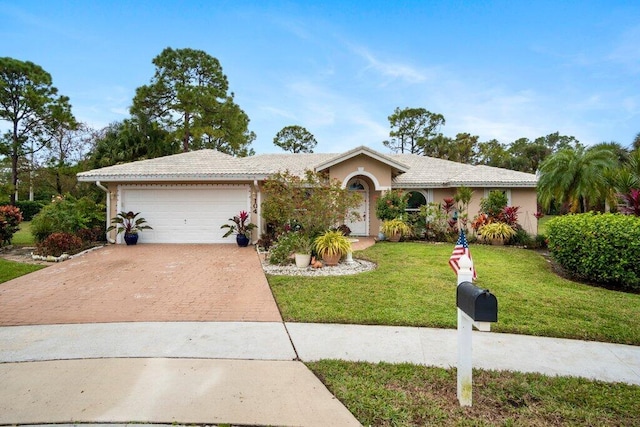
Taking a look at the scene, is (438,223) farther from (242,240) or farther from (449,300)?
(449,300)

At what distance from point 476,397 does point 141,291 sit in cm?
663

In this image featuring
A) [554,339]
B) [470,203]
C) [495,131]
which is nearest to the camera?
[554,339]

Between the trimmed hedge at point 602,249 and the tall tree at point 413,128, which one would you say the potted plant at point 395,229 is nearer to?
the trimmed hedge at point 602,249

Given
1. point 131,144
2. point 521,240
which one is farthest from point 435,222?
point 131,144

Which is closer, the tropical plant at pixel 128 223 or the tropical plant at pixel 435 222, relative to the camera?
the tropical plant at pixel 128 223

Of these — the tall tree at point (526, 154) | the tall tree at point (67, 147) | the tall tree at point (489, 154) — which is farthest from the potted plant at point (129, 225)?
the tall tree at point (489, 154)

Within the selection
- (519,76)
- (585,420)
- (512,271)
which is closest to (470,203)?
(519,76)

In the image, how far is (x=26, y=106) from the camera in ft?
85.8

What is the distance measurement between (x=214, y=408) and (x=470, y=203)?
15.2 metres

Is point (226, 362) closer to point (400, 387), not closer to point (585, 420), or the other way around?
point (400, 387)

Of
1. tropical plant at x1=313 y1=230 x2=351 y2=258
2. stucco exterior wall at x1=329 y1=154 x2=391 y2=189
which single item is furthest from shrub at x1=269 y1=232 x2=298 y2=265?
stucco exterior wall at x1=329 y1=154 x2=391 y2=189

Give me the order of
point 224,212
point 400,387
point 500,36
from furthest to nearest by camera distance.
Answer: point 224,212 → point 500,36 → point 400,387

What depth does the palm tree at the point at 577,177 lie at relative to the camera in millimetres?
12453

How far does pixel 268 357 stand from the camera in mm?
4023
